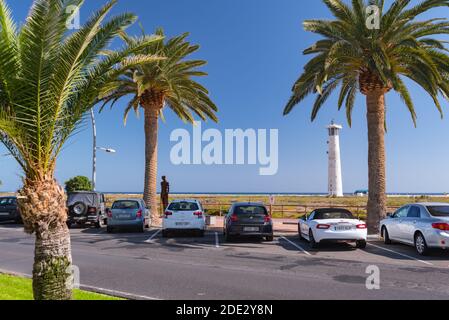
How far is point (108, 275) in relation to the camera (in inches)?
374

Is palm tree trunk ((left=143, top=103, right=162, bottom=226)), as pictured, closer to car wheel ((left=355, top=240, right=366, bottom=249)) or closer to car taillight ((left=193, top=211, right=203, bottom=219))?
car taillight ((left=193, top=211, right=203, bottom=219))

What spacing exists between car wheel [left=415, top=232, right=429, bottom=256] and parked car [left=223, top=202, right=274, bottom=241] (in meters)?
4.96

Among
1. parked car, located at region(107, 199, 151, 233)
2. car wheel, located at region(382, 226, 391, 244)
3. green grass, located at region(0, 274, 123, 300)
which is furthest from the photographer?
parked car, located at region(107, 199, 151, 233)

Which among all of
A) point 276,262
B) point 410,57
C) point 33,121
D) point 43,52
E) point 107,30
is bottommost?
point 276,262

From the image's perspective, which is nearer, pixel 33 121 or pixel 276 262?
pixel 33 121

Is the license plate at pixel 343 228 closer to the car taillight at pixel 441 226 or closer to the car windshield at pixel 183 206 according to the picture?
the car taillight at pixel 441 226

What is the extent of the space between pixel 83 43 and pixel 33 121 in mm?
1548

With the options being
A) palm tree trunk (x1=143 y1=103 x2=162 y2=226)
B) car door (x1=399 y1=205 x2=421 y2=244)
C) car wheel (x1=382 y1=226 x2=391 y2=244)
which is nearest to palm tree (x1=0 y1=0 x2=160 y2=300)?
car door (x1=399 y1=205 x2=421 y2=244)

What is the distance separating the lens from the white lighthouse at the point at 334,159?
59.9m

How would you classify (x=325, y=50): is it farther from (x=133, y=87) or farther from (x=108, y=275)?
(x=108, y=275)

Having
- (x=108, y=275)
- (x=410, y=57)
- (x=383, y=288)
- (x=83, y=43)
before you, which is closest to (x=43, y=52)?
(x=83, y=43)

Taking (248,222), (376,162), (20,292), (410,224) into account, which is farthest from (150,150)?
(20,292)

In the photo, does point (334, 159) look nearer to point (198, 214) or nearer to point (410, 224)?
point (198, 214)

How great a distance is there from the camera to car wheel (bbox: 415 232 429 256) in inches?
479
